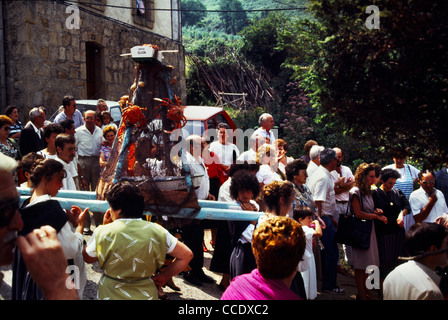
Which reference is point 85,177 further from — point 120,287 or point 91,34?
point 91,34

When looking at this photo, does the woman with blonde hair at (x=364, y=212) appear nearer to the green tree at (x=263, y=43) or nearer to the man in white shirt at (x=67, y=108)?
the man in white shirt at (x=67, y=108)

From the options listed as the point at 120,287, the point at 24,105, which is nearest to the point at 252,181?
the point at 120,287

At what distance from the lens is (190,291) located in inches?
211

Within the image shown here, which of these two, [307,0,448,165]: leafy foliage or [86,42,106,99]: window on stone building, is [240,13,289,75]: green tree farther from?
[307,0,448,165]: leafy foliage

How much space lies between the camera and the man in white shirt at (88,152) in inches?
285

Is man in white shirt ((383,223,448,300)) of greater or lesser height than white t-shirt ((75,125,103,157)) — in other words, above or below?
below

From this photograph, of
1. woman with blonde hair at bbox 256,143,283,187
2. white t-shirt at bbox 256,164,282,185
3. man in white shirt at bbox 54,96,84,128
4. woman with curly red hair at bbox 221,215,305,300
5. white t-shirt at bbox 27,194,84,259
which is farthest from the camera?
man in white shirt at bbox 54,96,84,128

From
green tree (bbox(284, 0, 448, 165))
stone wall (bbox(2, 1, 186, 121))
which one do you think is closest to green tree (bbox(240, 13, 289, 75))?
stone wall (bbox(2, 1, 186, 121))

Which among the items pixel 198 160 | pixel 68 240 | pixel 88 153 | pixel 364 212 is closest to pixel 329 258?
pixel 364 212

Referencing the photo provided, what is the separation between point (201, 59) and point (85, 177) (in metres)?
17.6

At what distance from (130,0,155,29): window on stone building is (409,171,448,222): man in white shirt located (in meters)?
12.2

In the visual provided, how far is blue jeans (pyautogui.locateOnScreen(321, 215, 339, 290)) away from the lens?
19.4 ft

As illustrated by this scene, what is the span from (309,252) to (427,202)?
2.93m
